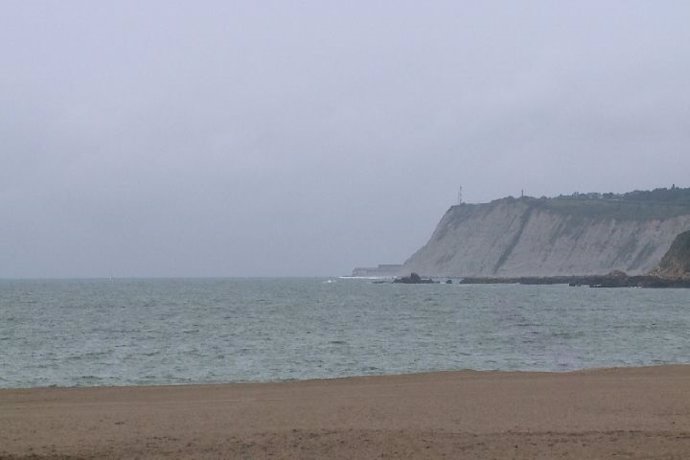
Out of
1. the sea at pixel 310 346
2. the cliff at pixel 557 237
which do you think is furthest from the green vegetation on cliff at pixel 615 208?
the sea at pixel 310 346

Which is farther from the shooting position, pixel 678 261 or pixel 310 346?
pixel 678 261

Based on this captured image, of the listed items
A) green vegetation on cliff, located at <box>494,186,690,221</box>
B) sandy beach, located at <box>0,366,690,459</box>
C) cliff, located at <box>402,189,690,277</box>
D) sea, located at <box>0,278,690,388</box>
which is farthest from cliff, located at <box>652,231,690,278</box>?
sandy beach, located at <box>0,366,690,459</box>

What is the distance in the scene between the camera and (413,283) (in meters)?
147

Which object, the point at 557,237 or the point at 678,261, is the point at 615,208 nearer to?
the point at 557,237

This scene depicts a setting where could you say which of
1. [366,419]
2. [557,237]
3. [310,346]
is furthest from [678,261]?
[366,419]

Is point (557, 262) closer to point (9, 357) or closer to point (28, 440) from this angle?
point (9, 357)

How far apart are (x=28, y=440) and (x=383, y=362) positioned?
13326mm

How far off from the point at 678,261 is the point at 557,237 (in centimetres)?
4144

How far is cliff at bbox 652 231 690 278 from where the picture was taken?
105 meters

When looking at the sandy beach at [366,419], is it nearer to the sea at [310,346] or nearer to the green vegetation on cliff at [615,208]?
the sea at [310,346]

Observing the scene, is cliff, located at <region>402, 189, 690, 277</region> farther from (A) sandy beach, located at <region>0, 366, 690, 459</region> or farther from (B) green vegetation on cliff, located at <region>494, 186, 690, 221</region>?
(A) sandy beach, located at <region>0, 366, 690, 459</region>

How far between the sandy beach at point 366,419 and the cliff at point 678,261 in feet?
306

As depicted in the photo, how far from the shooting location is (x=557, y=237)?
5812 inches

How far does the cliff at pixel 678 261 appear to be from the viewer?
10456 centimetres
